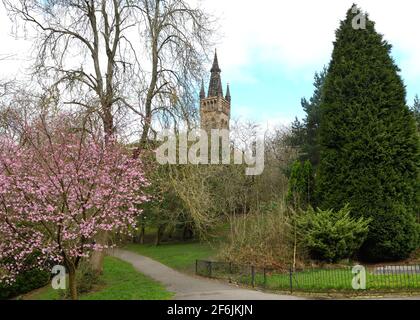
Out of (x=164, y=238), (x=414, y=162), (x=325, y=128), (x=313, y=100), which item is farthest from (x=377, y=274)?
(x=164, y=238)

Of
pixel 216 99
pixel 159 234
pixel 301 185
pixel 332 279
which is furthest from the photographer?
pixel 216 99

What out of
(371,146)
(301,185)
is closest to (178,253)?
(301,185)

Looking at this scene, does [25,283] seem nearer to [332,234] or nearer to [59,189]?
[59,189]

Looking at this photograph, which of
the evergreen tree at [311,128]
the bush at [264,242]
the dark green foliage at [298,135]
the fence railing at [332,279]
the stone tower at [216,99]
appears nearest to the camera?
the fence railing at [332,279]

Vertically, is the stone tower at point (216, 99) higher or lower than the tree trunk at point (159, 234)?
higher

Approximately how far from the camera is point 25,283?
667 inches

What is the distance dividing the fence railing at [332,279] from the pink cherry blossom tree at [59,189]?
611cm

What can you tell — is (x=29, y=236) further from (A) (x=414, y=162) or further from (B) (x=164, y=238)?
(B) (x=164, y=238)

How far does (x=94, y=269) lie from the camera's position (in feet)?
53.7

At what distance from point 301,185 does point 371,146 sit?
4.39 m

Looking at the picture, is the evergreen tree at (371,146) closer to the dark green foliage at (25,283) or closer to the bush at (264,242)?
the bush at (264,242)

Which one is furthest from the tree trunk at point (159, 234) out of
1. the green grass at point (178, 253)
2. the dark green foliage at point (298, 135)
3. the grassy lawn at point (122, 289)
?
the dark green foliage at point (298, 135)

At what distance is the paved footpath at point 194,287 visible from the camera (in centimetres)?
1263
